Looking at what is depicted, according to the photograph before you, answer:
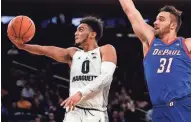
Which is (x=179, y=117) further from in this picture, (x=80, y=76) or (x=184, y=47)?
(x=80, y=76)

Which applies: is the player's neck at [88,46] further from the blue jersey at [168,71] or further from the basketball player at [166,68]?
the blue jersey at [168,71]

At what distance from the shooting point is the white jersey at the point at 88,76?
201 inches

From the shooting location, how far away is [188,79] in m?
4.32

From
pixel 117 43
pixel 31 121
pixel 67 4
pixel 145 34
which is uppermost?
pixel 67 4

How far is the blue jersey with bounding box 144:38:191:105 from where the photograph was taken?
425cm

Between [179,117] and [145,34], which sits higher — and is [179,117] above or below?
below

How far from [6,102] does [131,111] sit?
328 centimetres

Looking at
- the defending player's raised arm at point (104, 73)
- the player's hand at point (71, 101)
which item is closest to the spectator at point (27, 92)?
the defending player's raised arm at point (104, 73)

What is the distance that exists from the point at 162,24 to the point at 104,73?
2.96ft

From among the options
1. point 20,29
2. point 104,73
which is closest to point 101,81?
point 104,73

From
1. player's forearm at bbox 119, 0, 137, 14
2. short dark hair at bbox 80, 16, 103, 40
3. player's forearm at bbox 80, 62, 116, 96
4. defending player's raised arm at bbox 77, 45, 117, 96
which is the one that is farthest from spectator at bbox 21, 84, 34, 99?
player's forearm at bbox 119, 0, 137, 14

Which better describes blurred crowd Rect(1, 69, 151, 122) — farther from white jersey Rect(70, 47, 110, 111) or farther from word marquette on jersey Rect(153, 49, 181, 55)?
word marquette on jersey Rect(153, 49, 181, 55)

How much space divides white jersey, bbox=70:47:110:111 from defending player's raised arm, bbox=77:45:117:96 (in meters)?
0.08

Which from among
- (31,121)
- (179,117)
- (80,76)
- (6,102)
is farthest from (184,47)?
(6,102)
